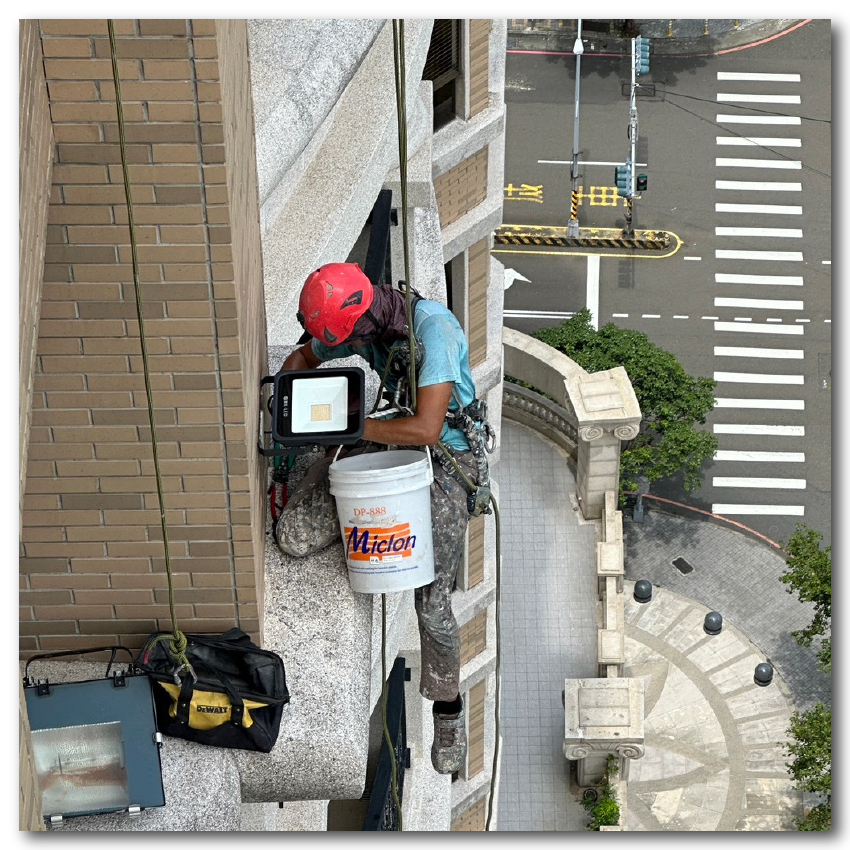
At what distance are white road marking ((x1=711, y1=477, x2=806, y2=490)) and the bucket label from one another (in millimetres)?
29930

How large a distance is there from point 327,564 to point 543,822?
2162cm

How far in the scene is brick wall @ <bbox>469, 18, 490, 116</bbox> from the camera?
20078 millimetres

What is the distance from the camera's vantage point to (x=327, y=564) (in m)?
10.6

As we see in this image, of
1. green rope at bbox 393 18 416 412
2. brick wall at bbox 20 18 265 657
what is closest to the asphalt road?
green rope at bbox 393 18 416 412

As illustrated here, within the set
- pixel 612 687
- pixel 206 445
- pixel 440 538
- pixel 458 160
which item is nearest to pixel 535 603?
pixel 612 687

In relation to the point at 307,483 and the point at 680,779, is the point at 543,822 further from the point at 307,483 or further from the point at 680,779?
the point at 307,483

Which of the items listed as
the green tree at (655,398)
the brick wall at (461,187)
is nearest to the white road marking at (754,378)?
the green tree at (655,398)

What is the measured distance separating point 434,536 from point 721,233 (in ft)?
118

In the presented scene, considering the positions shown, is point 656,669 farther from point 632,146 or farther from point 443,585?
point 443,585

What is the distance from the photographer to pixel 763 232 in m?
45.2

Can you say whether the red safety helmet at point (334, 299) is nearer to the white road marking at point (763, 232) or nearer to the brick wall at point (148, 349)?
the brick wall at point (148, 349)

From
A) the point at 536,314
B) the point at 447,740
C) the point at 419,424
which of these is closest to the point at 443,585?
the point at 419,424

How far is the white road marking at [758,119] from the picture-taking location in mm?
48000

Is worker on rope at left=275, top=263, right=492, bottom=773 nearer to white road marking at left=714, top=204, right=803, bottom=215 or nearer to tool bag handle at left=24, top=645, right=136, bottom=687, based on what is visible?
tool bag handle at left=24, top=645, right=136, bottom=687
